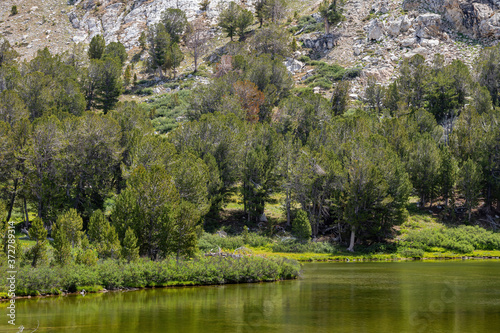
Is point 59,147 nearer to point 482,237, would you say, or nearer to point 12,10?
point 482,237

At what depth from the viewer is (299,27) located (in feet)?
471

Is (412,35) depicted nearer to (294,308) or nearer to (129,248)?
(129,248)

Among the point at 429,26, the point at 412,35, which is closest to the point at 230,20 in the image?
the point at 412,35

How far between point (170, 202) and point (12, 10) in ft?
492

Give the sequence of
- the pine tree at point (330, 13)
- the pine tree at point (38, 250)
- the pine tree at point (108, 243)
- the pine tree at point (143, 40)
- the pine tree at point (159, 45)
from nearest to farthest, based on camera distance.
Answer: the pine tree at point (38, 250) → the pine tree at point (108, 243) → the pine tree at point (159, 45) → the pine tree at point (330, 13) → the pine tree at point (143, 40)

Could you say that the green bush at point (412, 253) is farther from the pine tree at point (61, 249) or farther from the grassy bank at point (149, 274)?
the pine tree at point (61, 249)

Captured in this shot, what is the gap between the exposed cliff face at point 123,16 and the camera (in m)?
147

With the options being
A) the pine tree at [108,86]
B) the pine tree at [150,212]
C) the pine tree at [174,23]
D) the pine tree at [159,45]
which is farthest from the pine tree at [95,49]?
the pine tree at [150,212]

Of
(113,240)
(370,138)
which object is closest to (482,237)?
Result: (370,138)

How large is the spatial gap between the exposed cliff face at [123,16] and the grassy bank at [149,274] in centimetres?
11882

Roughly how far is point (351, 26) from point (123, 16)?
81.4m

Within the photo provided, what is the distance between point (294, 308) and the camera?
2770cm

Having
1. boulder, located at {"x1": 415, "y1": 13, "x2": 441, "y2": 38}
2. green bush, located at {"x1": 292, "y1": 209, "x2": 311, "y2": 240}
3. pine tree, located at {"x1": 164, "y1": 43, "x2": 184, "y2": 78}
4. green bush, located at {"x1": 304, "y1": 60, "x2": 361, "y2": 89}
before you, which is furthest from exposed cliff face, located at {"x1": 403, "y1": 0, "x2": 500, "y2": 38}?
green bush, located at {"x1": 292, "y1": 209, "x2": 311, "y2": 240}

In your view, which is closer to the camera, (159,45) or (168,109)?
(168,109)
